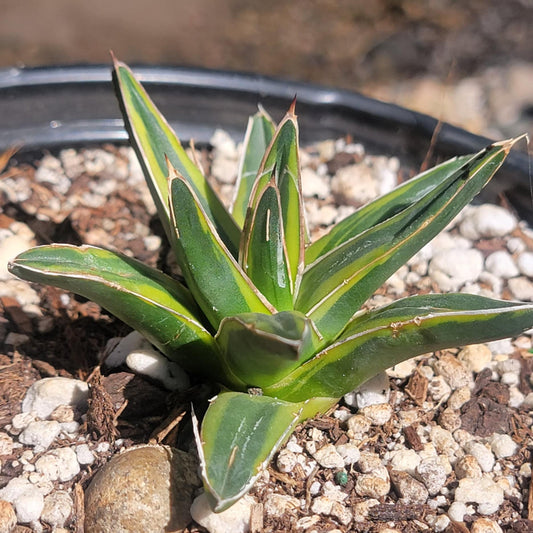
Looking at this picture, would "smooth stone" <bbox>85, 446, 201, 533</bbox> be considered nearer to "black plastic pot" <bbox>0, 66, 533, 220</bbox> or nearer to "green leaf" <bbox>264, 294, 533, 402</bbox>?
"green leaf" <bbox>264, 294, 533, 402</bbox>

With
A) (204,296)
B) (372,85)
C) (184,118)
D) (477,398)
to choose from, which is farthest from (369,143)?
(372,85)

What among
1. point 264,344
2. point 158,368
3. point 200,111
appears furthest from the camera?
point 200,111

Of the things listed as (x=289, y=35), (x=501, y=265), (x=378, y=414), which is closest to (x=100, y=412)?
(x=378, y=414)

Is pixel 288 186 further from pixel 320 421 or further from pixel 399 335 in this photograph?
pixel 320 421

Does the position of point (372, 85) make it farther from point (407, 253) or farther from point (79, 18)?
point (407, 253)

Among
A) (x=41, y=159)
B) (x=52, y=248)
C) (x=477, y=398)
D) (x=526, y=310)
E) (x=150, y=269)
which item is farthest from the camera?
(x=41, y=159)
